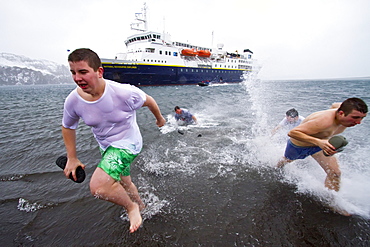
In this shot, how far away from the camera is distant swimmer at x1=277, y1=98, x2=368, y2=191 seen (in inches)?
92.9

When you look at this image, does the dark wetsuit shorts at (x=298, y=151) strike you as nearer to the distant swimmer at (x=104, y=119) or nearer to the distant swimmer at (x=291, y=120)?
the distant swimmer at (x=291, y=120)

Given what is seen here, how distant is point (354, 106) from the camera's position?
236cm

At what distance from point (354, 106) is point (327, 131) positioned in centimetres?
68

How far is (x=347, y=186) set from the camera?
3.52 metres

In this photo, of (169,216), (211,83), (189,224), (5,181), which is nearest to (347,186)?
(189,224)

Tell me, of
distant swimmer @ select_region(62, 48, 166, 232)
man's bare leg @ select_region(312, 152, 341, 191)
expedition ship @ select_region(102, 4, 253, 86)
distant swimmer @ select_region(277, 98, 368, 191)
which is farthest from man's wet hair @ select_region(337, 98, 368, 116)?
expedition ship @ select_region(102, 4, 253, 86)

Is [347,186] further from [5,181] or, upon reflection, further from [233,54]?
[233,54]

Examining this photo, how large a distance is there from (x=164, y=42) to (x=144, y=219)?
1489 inches

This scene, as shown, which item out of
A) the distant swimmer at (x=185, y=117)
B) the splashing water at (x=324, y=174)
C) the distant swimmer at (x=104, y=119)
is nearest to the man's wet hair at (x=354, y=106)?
the splashing water at (x=324, y=174)

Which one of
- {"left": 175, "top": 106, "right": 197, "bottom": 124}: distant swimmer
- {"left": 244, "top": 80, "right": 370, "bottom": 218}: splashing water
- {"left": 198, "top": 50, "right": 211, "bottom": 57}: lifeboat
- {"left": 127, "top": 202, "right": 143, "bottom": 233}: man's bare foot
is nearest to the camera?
{"left": 127, "top": 202, "right": 143, "bottom": 233}: man's bare foot

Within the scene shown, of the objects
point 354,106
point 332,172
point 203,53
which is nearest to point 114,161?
point 354,106

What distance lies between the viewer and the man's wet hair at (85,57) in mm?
1641

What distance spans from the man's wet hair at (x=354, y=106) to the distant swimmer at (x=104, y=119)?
2.82 m

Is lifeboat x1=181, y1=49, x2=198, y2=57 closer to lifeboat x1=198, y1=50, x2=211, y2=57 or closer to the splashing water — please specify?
lifeboat x1=198, y1=50, x2=211, y2=57
